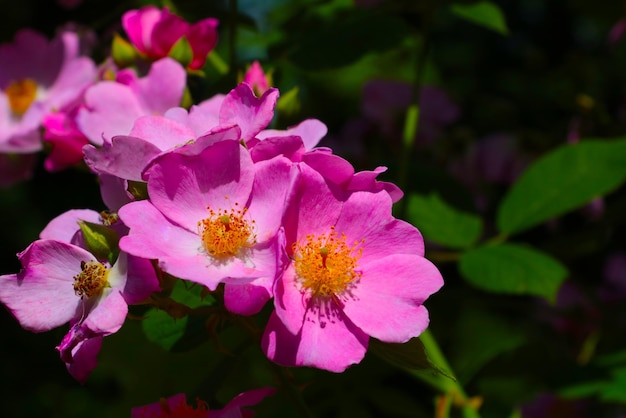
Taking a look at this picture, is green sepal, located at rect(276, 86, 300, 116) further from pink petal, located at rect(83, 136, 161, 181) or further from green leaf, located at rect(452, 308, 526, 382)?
green leaf, located at rect(452, 308, 526, 382)

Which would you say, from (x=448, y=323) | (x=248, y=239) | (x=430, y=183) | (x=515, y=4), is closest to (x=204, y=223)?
(x=248, y=239)

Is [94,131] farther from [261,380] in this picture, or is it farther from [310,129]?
[261,380]

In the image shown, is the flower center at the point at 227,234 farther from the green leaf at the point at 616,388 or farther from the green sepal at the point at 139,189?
the green leaf at the point at 616,388

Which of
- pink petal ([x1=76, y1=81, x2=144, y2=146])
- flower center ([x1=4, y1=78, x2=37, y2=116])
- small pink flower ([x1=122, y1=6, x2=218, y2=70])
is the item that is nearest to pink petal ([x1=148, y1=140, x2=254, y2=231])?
pink petal ([x1=76, y1=81, x2=144, y2=146])

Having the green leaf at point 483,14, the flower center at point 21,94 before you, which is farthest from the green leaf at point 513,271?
the flower center at point 21,94

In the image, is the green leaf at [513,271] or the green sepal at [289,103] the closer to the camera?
the green sepal at [289,103]

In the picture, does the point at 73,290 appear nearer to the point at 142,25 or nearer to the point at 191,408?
the point at 191,408

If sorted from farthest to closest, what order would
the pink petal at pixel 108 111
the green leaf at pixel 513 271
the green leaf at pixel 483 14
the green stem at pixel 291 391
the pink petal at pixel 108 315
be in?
the green leaf at pixel 483 14 < the green leaf at pixel 513 271 < the pink petal at pixel 108 111 < the green stem at pixel 291 391 < the pink petal at pixel 108 315

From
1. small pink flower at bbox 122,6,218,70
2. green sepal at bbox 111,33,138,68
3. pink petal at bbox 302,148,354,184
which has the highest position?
pink petal at bbox 302,148,354,184

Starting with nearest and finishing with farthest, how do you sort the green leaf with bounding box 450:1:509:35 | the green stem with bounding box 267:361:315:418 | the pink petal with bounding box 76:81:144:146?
the green stem with bounding box 267:361:315:418 → the pink petal with bounding box 76:81:144:146 → the green leaf with bounding box 450:1:509:35
